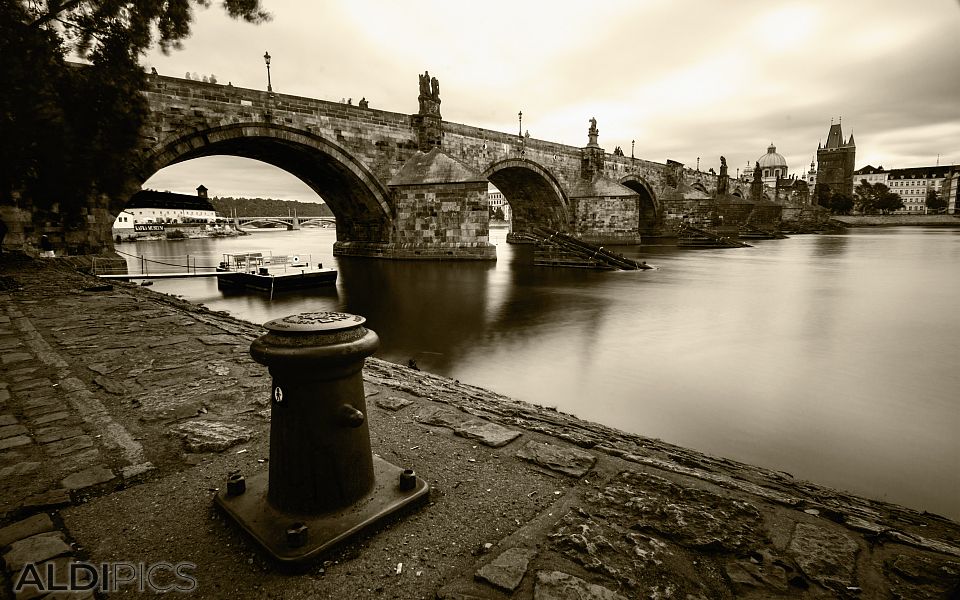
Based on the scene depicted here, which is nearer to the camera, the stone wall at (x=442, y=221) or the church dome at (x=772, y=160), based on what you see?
the stone wall at (x=442, y=221)

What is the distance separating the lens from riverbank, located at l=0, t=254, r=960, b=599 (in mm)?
1718

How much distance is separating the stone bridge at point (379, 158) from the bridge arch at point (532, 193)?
0.13 meters

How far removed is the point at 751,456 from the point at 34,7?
39.6 ft

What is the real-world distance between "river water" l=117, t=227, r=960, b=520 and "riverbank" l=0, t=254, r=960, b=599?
1336 millimetres

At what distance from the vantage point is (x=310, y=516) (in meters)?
1.99

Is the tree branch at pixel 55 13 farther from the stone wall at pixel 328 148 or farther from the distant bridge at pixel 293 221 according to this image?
the distant bridge at pixel 293 221

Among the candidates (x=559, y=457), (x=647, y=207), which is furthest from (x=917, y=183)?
(x=559, y=457)

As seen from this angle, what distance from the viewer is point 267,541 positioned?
1823 millimetres

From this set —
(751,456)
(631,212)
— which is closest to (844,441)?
(751,456)

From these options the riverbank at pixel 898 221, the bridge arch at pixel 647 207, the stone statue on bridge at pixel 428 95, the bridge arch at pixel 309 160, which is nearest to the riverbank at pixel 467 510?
the bridge arch at pixel 309 160

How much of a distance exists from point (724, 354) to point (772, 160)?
123420 millimetres

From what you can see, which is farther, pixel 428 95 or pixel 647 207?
pixel 647 207

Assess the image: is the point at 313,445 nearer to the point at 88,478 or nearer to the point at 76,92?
the point at 88,478

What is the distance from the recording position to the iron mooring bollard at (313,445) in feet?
6.13
